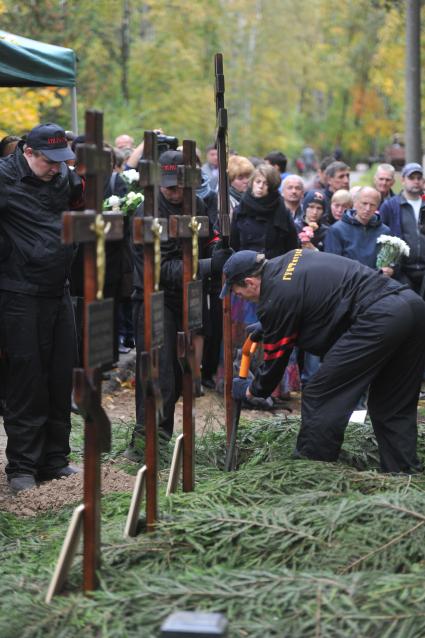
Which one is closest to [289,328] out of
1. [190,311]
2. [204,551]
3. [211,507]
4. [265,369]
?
[265,369]

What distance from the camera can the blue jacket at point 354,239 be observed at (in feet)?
31.7

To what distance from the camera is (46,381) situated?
697 centimetres

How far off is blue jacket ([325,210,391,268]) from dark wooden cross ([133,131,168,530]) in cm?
469

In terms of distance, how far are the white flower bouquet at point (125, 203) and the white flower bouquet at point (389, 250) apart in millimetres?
2173

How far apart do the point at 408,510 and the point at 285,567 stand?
0.66 meters

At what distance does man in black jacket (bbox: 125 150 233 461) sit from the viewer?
23.2ft

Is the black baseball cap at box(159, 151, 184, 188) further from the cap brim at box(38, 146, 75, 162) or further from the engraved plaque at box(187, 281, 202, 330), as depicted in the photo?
the engraved plaque at box(187, 281, 202, 330)

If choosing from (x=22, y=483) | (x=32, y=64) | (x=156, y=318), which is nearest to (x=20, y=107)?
(x=32, y=64)

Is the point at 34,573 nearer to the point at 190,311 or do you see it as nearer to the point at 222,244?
the point at 190,311

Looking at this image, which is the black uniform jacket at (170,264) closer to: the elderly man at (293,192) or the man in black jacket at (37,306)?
the man in black jacket at (37,306)

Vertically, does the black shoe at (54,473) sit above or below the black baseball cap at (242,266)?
below

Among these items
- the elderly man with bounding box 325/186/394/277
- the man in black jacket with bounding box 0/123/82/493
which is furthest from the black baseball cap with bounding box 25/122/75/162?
the elderly man with bounding box 325/186/394/277

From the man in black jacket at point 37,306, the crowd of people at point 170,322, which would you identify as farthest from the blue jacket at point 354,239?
the man in black jacket at point 37,306

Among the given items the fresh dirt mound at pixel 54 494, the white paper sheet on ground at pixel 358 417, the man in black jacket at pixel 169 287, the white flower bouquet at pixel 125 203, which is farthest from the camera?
the white flower bouquet at pixel 125 203
